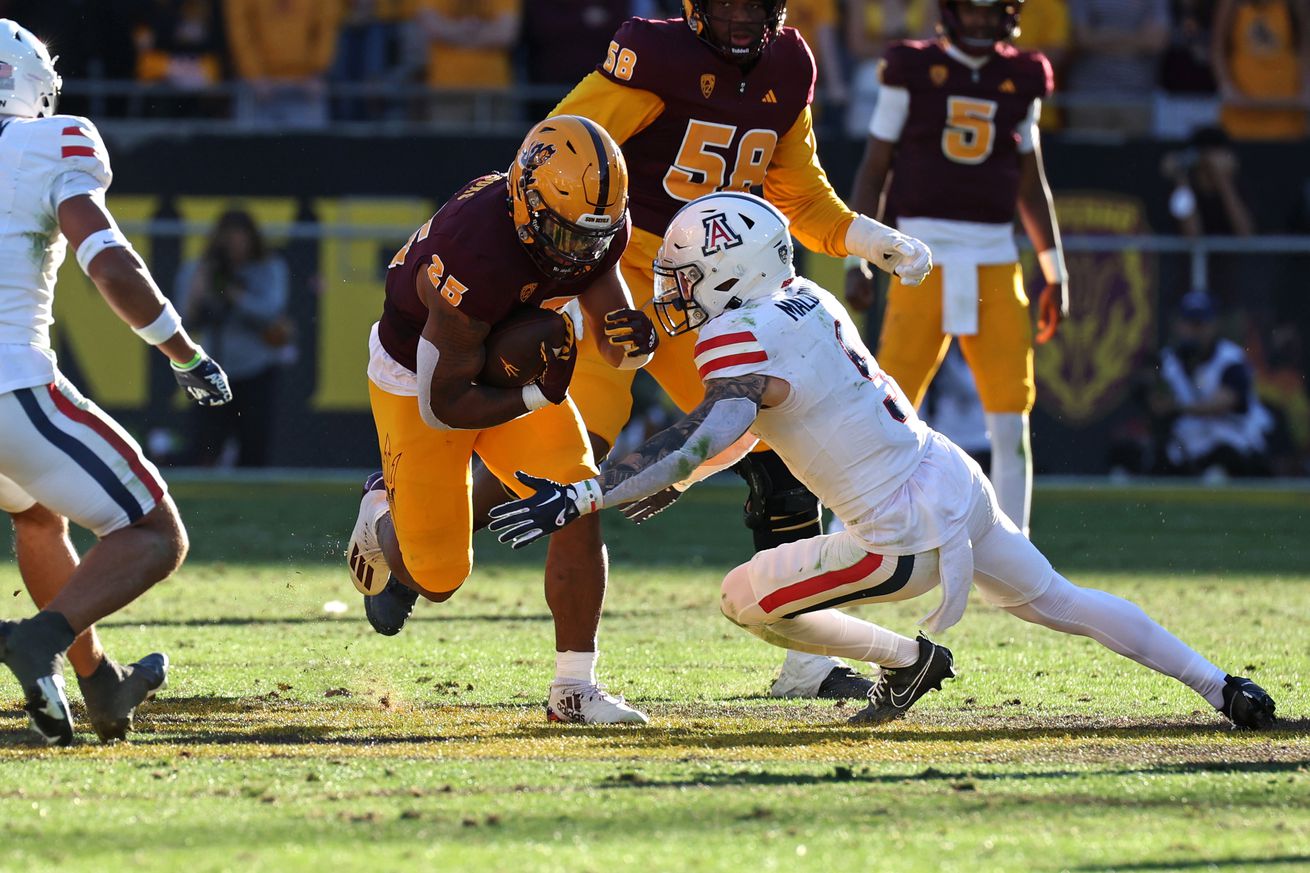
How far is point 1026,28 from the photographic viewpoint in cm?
1341

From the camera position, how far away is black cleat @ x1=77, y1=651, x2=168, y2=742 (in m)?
4.93

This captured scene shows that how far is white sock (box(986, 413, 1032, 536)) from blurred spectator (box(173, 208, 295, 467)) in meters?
5.49

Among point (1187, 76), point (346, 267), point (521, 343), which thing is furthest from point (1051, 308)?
point (1187, 76)

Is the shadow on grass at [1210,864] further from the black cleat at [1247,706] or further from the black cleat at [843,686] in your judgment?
the black cleat at [843,686]

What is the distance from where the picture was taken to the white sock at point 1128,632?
5.21m

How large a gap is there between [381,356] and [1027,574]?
190 centimetres

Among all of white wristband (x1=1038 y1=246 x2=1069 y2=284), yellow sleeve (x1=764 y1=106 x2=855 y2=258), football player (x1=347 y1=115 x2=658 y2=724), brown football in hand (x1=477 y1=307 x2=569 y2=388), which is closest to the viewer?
football player (x1=347 y1=115 x2=658 y2=724)

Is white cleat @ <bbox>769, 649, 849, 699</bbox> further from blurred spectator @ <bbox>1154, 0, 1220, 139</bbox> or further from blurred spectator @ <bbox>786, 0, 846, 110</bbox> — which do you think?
blurred spectator @ <bbox>1154, 0, 1220, 139</bbox>

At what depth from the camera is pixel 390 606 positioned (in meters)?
6.06

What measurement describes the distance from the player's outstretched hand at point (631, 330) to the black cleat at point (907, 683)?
3.63 feet

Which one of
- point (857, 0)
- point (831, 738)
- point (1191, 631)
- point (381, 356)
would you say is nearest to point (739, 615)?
point (831, 738)

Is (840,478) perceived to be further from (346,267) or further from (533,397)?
(346,267)

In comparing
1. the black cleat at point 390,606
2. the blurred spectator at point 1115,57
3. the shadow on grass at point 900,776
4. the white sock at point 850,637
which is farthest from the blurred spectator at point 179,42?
the shadow on grass at point 900,776

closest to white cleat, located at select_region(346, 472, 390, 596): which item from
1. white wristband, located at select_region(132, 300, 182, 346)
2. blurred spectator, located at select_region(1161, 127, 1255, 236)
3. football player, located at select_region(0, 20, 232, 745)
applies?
football player, located at select_region(0, 20, 232, 745)
